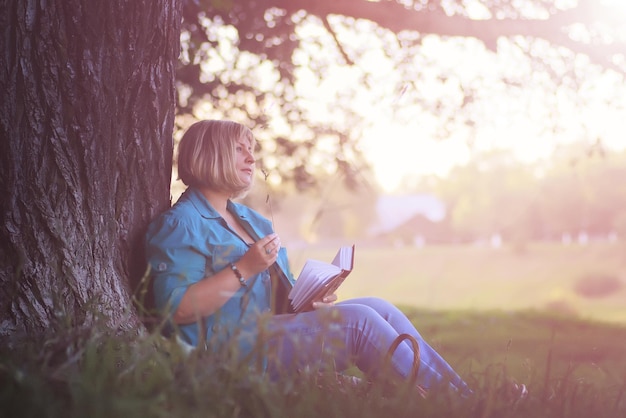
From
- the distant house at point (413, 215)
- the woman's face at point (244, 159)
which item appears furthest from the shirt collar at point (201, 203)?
the distant house at point (413, 215)

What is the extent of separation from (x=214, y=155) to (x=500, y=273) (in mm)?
42204

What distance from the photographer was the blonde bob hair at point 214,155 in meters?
3.21

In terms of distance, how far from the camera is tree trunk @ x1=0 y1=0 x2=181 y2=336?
257 cm

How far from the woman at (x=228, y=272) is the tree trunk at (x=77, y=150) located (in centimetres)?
18

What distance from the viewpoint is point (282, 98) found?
640 cm

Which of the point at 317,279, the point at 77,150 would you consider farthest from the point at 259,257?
the point at 77,150

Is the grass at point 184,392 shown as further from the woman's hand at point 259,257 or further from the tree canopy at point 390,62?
the tree canopy at point 390,62

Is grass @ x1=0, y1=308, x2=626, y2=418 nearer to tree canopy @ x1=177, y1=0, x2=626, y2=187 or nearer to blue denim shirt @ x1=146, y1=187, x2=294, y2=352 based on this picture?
blue denim shirt @ x1=146, y1=187, x2=294, y2=352

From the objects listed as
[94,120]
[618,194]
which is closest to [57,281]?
[94,120]

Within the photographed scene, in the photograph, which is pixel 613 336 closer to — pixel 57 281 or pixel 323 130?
pixel 323 130

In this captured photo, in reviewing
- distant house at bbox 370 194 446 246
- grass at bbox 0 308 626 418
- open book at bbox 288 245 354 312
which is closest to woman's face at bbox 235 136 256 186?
open book at bbox 288 245 354 312

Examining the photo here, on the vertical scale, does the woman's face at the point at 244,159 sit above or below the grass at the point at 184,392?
above

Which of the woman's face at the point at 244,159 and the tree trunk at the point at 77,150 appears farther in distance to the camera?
the woman's face at the point at 244,159

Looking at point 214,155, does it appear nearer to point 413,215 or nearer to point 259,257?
point 259,257
